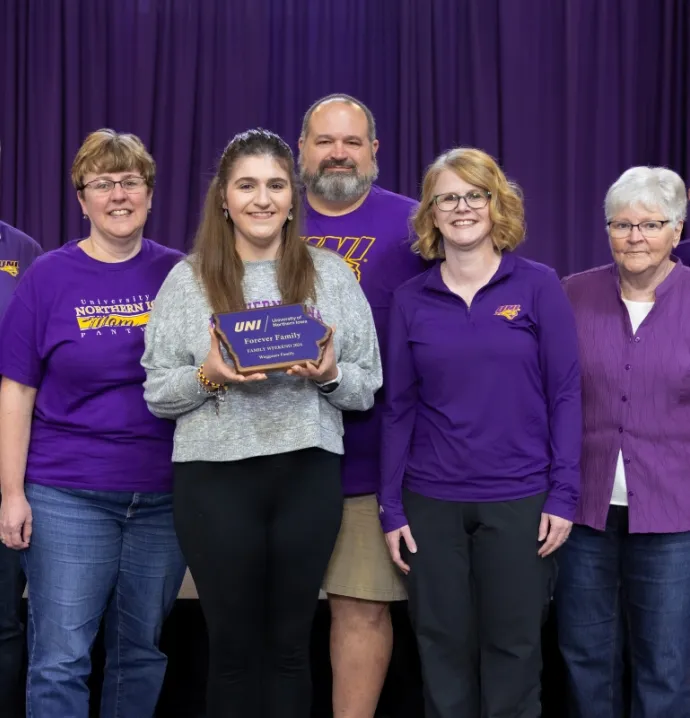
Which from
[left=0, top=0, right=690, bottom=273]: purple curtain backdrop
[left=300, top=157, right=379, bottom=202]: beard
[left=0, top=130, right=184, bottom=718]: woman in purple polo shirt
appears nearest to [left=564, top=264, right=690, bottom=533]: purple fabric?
[left=300, top=157, right=379, bottom=202]: beard

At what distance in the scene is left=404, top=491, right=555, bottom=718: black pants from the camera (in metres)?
2.10

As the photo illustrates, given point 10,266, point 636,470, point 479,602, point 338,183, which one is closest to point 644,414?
point 636,470

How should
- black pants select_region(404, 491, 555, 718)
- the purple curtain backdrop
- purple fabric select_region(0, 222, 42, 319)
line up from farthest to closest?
the purple curtain backdrop < purple fabric select_region(0, 222, 42, 319) < black pants select_region(404, 491, 555, 718)

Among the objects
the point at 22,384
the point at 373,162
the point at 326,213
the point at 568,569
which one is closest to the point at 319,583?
the point at 568,569

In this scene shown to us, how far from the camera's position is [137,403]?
7.17 ft

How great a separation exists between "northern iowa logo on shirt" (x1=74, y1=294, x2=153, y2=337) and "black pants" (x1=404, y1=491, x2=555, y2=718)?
31.2 inches

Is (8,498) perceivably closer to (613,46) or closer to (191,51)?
(191,51)

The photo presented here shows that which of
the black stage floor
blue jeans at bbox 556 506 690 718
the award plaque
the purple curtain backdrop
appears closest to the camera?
the award plaque

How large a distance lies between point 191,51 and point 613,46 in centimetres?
221

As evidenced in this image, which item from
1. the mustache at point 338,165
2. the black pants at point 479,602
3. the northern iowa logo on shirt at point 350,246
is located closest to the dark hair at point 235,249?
the northern iowa logo on shirt at point 350,246

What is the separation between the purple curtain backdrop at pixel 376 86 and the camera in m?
4.68

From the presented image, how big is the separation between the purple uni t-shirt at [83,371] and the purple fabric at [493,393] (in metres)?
0.61

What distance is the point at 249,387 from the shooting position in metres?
2.00

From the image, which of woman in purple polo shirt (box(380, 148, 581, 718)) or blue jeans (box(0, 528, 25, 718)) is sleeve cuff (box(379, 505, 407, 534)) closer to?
woman in purple polo shirt (box(380, 148, 581, 718))
